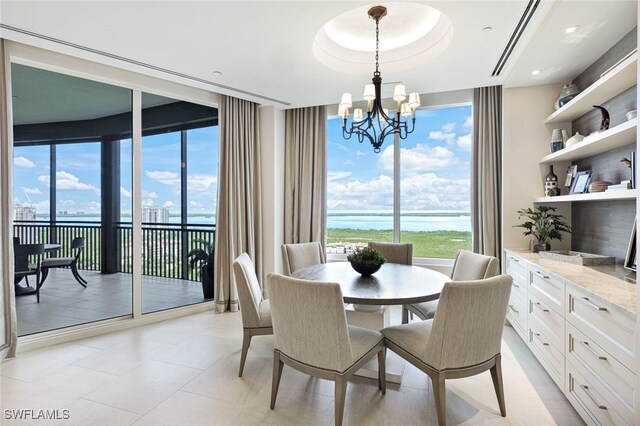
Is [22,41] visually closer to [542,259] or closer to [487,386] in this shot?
[487,386]

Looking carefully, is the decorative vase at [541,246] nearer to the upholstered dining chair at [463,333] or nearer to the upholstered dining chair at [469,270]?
the upholstered dining chair at [469,270]

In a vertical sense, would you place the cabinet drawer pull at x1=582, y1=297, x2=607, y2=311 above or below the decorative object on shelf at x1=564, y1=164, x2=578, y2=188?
below

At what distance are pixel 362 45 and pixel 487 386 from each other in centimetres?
324

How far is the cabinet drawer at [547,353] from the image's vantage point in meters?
2.19

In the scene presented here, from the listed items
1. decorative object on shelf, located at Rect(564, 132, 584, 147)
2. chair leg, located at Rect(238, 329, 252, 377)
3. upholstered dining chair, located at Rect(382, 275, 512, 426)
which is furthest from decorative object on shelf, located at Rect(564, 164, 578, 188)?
chair leg, located at Rect(238, 329, 252, 377)

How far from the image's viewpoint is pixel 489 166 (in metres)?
4.00

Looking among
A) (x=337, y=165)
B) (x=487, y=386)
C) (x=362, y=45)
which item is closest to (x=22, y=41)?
(x=362, y=45)

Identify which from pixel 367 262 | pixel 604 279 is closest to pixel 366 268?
pixel 367 262

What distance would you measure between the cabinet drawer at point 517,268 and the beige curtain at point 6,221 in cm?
447

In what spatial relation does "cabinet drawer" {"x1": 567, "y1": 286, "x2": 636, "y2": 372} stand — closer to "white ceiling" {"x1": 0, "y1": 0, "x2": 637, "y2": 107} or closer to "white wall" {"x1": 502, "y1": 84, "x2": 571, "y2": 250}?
"white wall" {"x1": 502, "y1": 84, "x2": 571, "y2": 250}

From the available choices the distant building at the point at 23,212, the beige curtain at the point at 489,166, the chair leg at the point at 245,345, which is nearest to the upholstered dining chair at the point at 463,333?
the chair leg at the point at 245,345

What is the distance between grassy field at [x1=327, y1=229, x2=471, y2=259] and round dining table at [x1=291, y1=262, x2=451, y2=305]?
1.58 m

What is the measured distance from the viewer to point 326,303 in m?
1.80

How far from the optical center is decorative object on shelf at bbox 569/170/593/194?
2.88 metres
